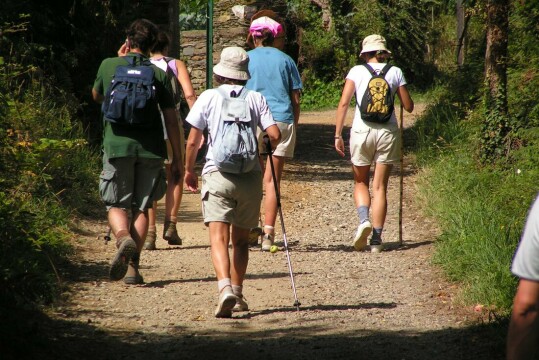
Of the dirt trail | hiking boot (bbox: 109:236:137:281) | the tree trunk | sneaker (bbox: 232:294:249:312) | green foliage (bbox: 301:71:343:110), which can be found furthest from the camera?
green foliage (bbox: 301:71:343:110)

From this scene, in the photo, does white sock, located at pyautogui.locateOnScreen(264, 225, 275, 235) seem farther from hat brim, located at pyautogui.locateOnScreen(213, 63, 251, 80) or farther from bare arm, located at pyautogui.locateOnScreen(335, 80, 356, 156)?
hat brim, located at pyautogui.locateOnScreen(213, 63, 251, 80)

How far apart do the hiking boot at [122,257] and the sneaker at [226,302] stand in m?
0.80

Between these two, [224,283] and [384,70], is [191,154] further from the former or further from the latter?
→ [384,70]

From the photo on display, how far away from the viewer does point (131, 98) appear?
Answer: 23.9 ft

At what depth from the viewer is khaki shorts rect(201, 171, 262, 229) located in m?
6.82

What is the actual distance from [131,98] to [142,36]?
628 millimetres

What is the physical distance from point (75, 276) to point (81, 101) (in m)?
5.51

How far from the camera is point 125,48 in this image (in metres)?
8.15

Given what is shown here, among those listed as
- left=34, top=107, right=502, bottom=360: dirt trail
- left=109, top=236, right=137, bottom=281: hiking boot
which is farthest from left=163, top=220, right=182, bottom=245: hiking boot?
left=109, top=236, right=137, bottom=281: hiking boot

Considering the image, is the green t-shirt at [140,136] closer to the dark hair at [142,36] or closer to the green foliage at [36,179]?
the dark hair at [142,36]

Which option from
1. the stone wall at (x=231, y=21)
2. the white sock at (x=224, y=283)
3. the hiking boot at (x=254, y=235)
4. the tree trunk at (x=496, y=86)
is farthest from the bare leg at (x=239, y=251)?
the stone wall at (x=231, y=21)

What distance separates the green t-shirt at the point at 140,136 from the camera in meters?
7.44

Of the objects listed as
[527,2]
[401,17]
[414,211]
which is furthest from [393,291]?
[401,17]

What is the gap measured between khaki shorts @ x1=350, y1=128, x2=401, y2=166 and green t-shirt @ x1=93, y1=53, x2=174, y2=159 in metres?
2.31
